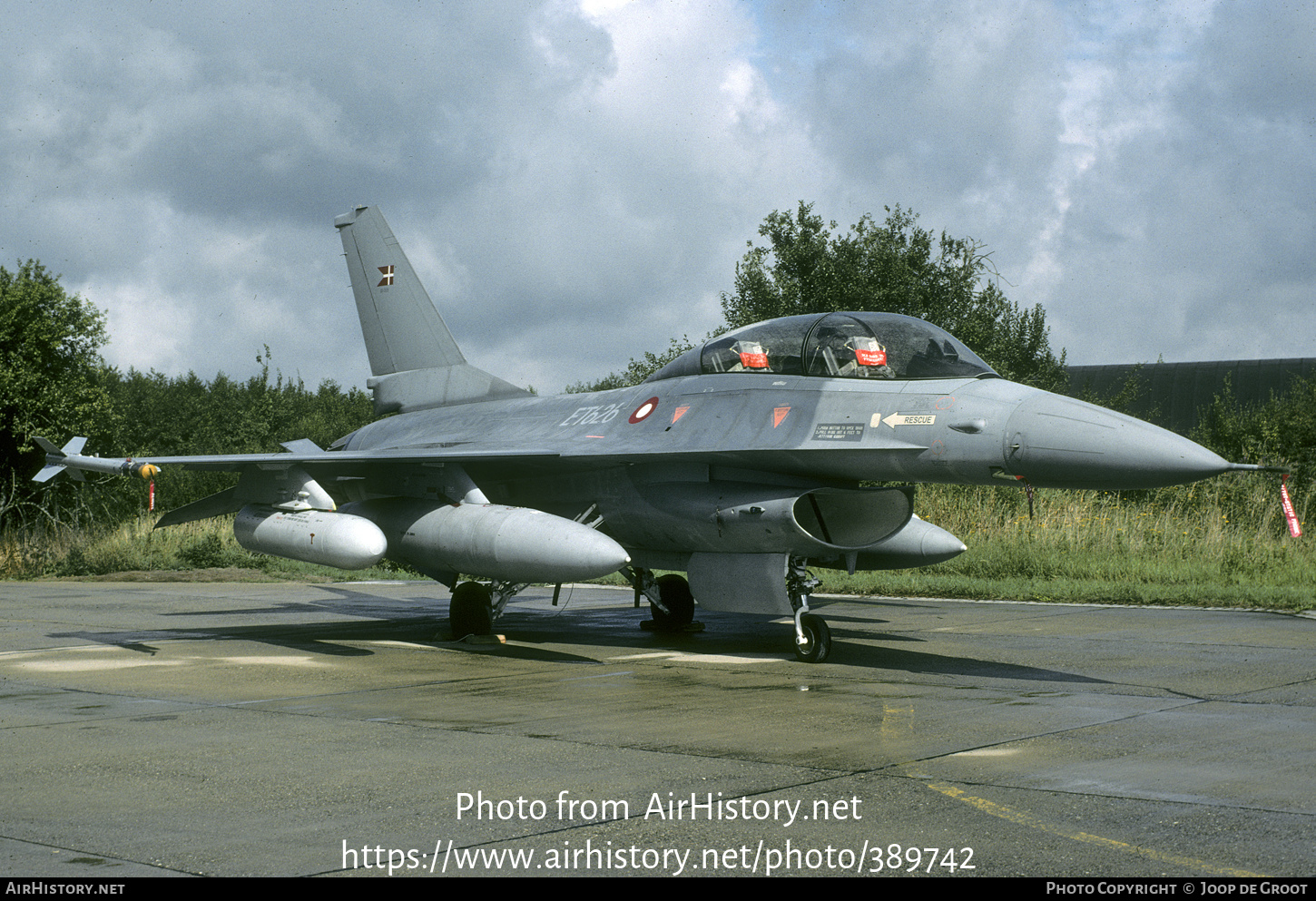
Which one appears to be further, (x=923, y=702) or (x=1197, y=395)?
(x=1197, y=395)

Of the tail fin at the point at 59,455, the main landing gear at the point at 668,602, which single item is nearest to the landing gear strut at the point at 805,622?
the main landing gear at the point at 668,602

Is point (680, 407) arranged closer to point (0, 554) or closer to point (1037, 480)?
point (1037, 480)

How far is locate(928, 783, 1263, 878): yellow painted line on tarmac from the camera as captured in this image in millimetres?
3828

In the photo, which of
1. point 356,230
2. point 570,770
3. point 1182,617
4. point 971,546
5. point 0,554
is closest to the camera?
point 570,770

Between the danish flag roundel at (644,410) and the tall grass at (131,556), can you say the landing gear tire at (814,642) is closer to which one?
the danish flag roundel at (644,410)

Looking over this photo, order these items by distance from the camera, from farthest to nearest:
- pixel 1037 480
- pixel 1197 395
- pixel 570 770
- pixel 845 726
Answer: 1. pixel 1197 395
2. pixel 1037 480
3. pixel 845 726
4. pixel 570 770

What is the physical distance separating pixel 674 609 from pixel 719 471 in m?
2.99

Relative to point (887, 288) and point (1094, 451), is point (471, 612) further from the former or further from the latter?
point (887, 288)

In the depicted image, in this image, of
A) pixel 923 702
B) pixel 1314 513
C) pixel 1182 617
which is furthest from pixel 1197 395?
pixel 923 702

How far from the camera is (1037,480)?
8.58 metres

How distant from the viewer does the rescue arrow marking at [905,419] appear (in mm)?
9141

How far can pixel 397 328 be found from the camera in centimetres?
1582

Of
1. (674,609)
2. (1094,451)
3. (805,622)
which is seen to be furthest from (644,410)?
(1094,451)
